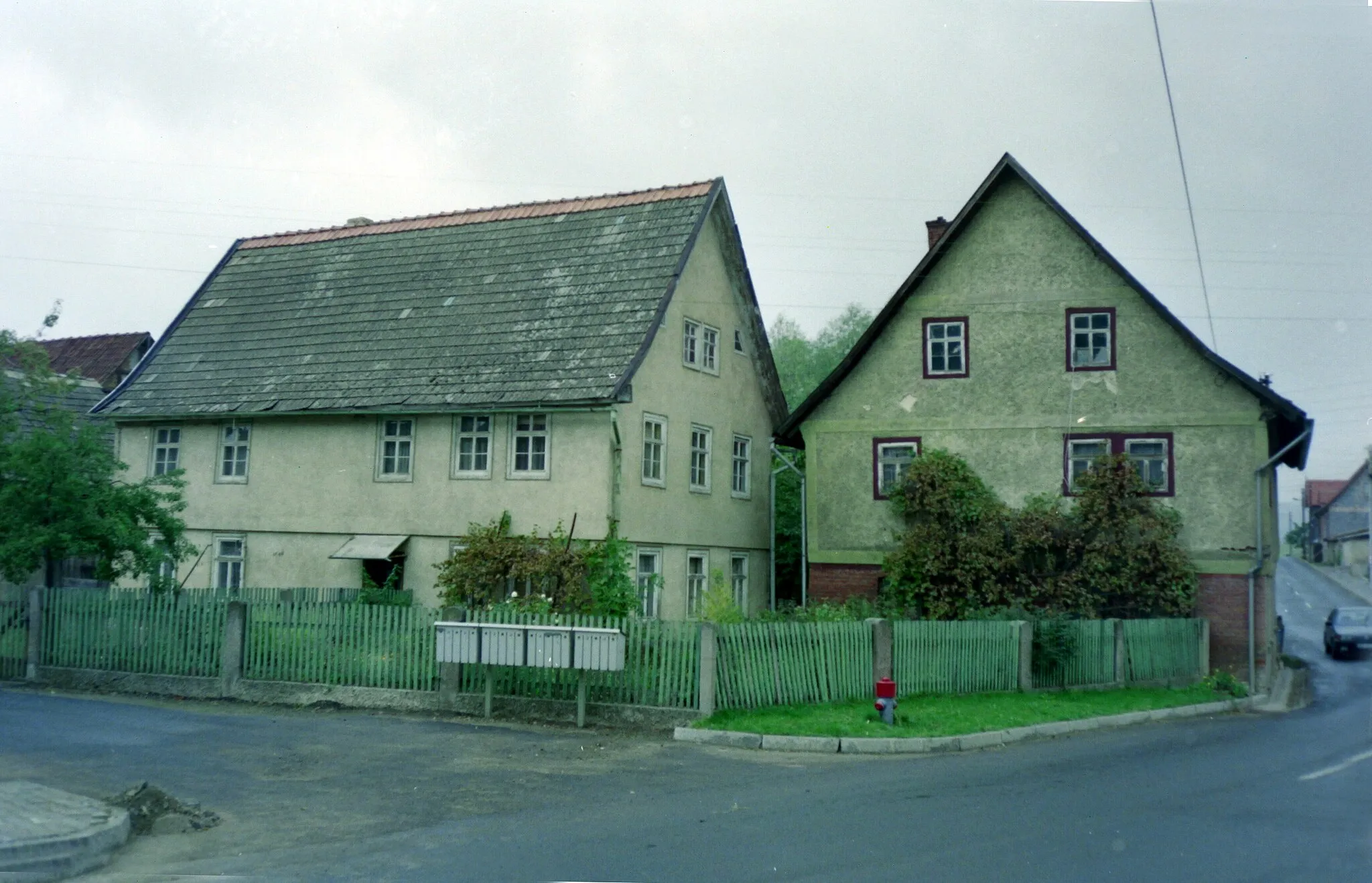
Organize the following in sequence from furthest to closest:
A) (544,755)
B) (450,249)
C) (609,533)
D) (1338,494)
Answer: (1338,494) < (450,249) < (609,533) < (544,755)

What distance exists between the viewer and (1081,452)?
26438mm

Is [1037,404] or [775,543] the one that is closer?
[1037,404]

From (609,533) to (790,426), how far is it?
697 cm

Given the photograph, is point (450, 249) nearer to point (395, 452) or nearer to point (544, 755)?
point (395, 452)

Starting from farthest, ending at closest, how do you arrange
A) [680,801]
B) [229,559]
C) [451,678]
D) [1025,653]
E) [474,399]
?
[229,559]
[474,399]
[1025,653]
[451,678]
[680,801]

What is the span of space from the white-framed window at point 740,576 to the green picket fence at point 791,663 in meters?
11.7

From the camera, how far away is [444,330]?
2723 centimetres

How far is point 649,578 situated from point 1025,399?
357 inches

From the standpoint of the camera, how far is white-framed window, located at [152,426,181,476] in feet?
96.4

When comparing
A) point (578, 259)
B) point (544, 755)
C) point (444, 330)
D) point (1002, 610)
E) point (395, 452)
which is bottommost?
point (544, 755)

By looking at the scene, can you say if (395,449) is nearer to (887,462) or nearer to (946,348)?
(887,462)

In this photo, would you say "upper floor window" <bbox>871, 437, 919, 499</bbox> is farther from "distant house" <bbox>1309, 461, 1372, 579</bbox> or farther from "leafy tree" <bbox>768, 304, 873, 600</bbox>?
"distant house" <bbox>1309, 461, 1372, 579</bbox>

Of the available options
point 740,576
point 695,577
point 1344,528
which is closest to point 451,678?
point 695,577

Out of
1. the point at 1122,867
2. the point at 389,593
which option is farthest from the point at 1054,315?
the point at 1122,867
